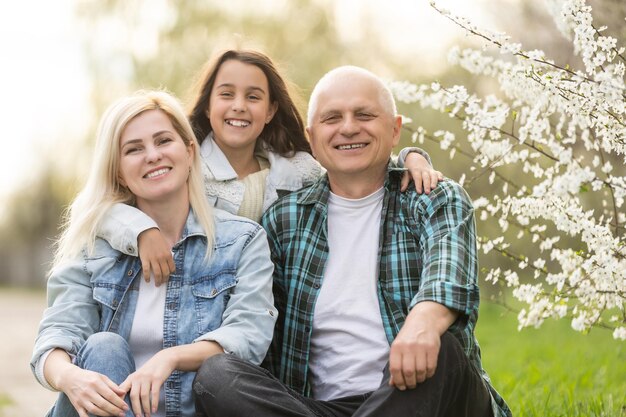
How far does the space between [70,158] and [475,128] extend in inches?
608

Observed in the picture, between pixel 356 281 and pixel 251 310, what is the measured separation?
17.9 inches

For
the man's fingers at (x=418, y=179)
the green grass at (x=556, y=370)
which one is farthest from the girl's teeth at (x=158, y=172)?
the green grass at (x=556, y=370)

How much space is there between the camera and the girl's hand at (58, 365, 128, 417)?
2688 mm

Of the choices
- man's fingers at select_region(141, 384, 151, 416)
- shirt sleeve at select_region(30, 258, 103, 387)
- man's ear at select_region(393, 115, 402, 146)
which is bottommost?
man's fingers at select_region(141, 384, 151, 416)

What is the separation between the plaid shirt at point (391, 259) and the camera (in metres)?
2.99

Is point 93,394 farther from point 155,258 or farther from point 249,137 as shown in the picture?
point 249,137

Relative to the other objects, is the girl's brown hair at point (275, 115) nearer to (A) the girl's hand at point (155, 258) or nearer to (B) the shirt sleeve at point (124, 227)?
(B) the shirt sleeve at point (124, 227)

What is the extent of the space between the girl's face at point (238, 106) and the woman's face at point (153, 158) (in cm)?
64

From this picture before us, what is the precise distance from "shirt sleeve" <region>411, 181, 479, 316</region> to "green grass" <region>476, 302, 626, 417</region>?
41.2 inches

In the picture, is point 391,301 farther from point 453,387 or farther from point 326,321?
point 453,387

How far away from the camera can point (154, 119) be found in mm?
3363

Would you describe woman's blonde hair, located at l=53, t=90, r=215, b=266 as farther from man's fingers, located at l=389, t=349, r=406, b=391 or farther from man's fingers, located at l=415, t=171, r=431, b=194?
man's fingers, located at l=389, t=349, r=406, b=391

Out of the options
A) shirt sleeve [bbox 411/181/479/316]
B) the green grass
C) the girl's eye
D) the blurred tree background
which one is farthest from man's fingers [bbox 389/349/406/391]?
the blurred tree background

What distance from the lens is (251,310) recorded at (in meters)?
3.08
